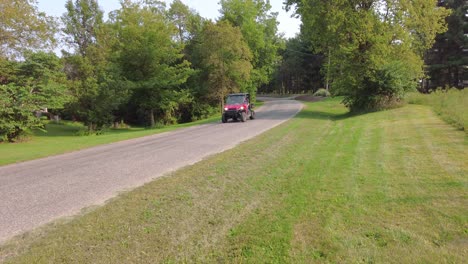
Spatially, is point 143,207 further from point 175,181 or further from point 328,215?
point 328,215

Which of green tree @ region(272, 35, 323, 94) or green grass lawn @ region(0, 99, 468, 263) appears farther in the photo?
green tree @ region(272, 35, 323, 94)

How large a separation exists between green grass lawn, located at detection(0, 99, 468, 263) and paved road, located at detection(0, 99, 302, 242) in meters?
0.60

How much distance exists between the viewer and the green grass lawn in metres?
3.84

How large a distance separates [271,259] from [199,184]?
3333mm

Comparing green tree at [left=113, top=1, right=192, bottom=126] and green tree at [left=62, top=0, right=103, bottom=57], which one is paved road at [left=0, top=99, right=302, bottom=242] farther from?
green tree at [left=62, top=0, right=103, bottom=57]

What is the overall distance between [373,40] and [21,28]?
79.0 feet

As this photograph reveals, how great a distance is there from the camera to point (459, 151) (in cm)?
855

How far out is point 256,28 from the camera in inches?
1881

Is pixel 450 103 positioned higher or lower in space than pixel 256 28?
lower

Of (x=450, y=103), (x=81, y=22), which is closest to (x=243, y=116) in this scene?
(x=450, y=103)

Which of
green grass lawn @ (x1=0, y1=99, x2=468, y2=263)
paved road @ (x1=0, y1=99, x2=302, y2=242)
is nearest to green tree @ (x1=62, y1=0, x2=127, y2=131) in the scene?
paved road @ (x1=0, y1=99, x2=302, y2=242)

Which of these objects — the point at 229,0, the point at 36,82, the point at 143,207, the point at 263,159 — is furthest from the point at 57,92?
the point at 229,0

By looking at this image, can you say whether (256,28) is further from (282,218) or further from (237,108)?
(282,218)

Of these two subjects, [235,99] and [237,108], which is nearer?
[237,108]
